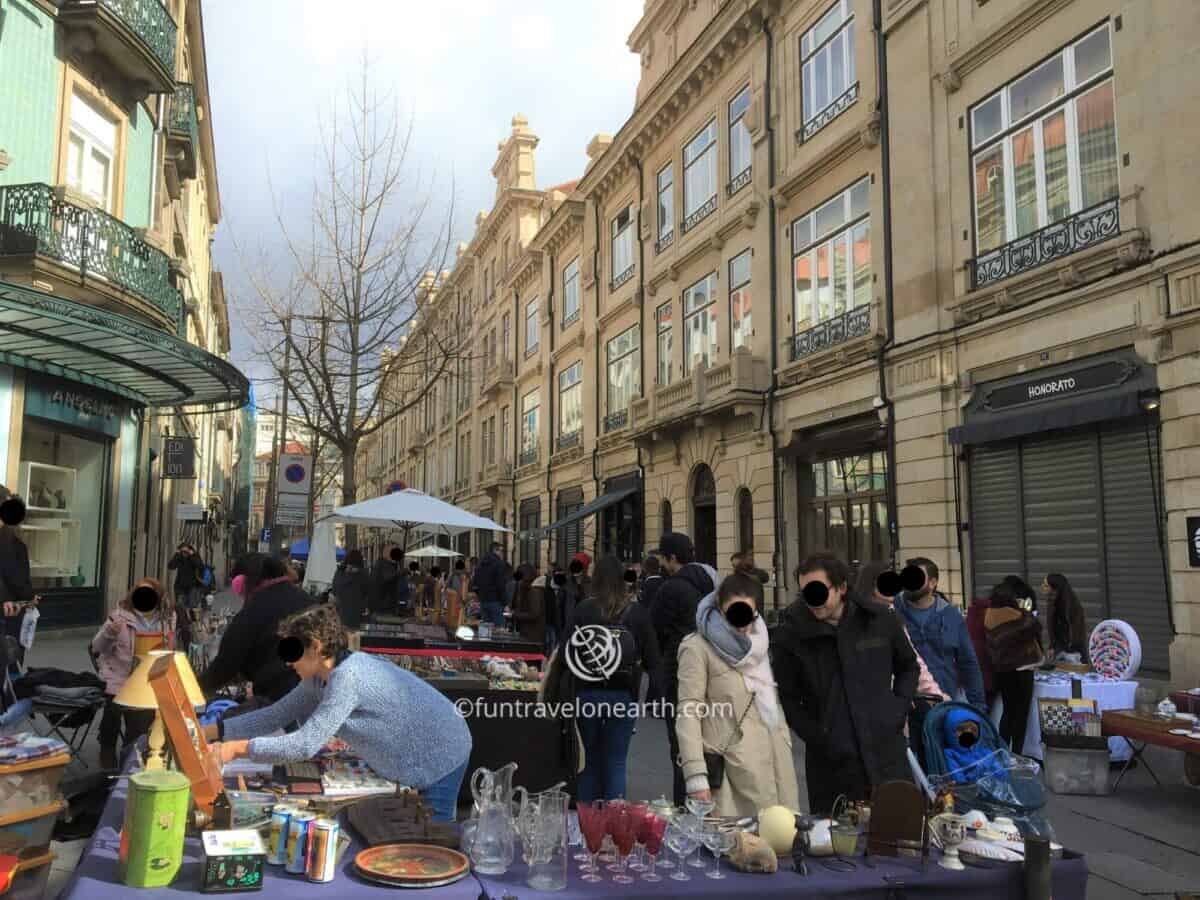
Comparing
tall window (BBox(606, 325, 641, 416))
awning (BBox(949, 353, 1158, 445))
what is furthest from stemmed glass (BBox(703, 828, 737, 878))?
tall window (BBox(606, 325, 641, 416))

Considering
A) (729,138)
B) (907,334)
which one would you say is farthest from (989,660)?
(729,138)

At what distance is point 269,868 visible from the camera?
303 cm

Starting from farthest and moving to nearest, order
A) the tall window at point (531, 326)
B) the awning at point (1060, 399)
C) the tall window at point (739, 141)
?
1. the tall window at point (531, 326)
2. the tall window at point (739, 141)
3. the awning at point (1060, 399)

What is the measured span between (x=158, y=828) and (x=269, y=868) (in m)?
0.37

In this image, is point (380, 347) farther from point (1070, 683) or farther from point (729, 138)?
point (1070, 683)

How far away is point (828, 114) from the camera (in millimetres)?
18062

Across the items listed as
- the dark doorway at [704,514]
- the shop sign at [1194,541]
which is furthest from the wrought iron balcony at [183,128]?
the shop sign at [1194,541]

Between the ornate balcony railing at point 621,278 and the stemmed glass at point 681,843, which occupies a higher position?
the ornate balcony railing at point 621,278

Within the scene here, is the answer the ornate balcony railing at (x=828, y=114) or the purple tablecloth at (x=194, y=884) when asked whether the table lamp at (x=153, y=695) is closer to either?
the purple tablecloth at (x=194, y=884)

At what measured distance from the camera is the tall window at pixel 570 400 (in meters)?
31.5

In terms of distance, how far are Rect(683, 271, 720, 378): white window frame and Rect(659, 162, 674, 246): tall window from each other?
2.20 meters

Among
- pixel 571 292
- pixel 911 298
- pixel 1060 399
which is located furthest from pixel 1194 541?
pixel 571 292

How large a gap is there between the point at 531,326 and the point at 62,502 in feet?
73.4

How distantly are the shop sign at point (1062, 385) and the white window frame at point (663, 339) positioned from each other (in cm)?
1186
